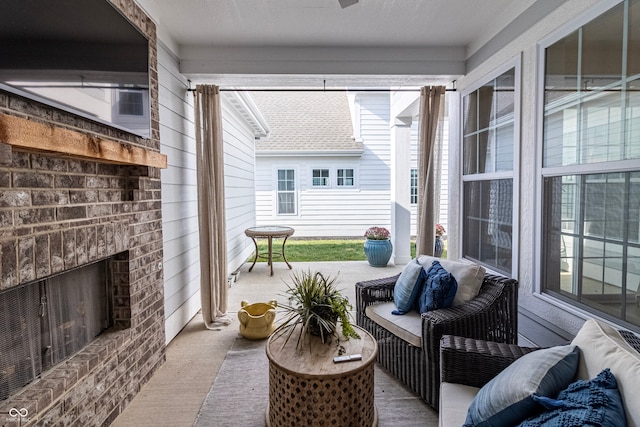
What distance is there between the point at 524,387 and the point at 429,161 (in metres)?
3.08

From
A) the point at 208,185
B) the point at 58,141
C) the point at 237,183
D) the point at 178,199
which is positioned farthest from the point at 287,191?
the point at 58,141

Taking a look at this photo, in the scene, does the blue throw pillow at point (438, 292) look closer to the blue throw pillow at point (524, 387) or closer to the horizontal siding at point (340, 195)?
the blue throw pillow at point (524, 387)

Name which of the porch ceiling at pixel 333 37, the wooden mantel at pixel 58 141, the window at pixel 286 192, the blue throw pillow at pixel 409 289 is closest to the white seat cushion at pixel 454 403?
the blue throw pillow at pixel 409 289

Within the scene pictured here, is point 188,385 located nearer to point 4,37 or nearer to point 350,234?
point 4,37

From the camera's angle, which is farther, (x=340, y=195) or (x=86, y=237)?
(x=340, y=195)

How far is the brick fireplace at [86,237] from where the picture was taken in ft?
4.84

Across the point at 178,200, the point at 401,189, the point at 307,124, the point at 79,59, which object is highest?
the point at 307,124

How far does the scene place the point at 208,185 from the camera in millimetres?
3686

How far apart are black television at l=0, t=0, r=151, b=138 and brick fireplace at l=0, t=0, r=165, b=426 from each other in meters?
0.09

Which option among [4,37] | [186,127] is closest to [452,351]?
[4,37]

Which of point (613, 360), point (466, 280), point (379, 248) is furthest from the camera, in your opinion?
point (379, 248)

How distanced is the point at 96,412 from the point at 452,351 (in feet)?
6.71

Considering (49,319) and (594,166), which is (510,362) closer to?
(594,166)

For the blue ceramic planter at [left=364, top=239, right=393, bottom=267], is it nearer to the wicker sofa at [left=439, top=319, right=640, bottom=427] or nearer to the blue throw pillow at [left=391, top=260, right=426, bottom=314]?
the blue throw pillow at [left=391, top=260, right=426, bottom=314]
